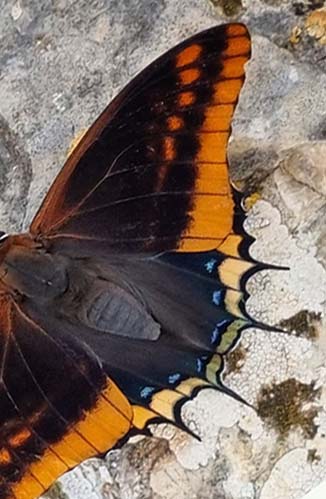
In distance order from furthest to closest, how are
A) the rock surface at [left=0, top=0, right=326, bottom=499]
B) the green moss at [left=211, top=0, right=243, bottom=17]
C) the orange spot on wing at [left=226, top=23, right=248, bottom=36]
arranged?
the green moss at [left=211, top=0, right=243, bottom=17] < the rock surface at [left=0, top=0, right=326, bottom=499] < the orange spot on wing at [left=226, top=23, right=248, bottom=36]

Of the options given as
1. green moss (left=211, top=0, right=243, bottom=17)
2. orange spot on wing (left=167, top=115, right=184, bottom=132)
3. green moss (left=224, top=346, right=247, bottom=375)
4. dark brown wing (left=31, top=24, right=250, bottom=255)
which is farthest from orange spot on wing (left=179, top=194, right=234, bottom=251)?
green moss (left=211, top=0, right=243, bottom=17)

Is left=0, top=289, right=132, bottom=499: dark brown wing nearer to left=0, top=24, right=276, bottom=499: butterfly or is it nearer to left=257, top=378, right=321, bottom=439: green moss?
left=0, top=24, right=276, bottom=499: butterfly

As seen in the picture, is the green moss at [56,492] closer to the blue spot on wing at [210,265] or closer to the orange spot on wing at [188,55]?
the blue spot on wing at [210,265]

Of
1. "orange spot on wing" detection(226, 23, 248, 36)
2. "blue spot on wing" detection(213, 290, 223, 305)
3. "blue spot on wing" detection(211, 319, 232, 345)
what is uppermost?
"orange spot on wing" detection(226, 23, 248, 36)

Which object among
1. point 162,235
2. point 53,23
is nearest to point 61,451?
point 162,235

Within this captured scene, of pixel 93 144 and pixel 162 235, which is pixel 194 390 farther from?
pixel 93 144

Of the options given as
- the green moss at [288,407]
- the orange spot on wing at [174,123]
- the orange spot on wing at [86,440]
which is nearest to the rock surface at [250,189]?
the green moss at [288,407]

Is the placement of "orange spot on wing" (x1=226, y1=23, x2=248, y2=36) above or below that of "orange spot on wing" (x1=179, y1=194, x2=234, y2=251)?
above
